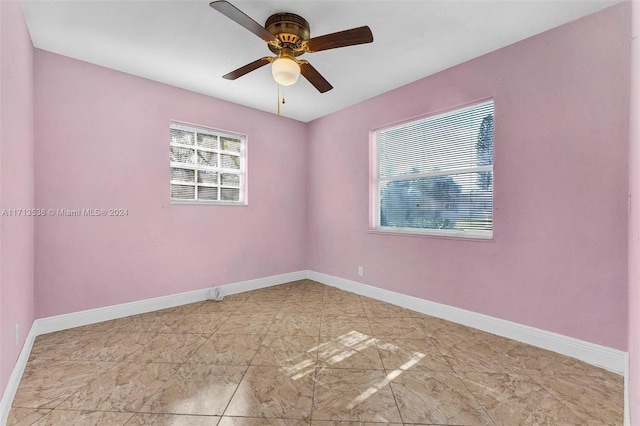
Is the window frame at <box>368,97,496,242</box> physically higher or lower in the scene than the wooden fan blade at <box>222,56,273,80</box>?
lower

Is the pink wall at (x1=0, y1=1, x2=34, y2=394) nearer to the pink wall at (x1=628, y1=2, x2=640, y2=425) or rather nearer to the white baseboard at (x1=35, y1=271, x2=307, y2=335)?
the white baseboard at (x1=35, y1=271, x2=307, y2=335)

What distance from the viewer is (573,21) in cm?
219

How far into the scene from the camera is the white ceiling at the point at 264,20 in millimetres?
2053

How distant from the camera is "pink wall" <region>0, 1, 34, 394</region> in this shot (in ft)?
5.28

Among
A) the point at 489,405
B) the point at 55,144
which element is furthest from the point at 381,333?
the point at 55,144

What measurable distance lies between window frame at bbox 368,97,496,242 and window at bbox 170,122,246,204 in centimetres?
186

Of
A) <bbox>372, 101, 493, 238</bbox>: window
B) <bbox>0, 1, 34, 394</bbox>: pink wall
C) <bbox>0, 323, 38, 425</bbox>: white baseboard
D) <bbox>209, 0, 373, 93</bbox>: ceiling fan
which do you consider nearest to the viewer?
<bbox>0, 323, 38, 425</bbox>: white baseboard

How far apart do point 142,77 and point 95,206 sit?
1517 millimetres

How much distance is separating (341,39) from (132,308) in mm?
3337

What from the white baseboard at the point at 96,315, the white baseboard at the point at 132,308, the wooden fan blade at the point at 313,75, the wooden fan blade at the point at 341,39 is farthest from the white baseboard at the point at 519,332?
the wooden fan blade at the point at 341,39

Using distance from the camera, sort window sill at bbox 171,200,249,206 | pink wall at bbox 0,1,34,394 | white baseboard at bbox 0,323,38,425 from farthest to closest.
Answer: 1. window sill at bbox 171,200,249,206
2. pink wall at bbox 0,1,34,394
3. white baseboard at bbox 0,323,38,425

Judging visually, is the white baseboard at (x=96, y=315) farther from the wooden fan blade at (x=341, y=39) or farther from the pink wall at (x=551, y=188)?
the wooden fan blade at (x=341, y=39)

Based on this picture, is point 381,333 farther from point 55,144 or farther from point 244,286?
point 55,144

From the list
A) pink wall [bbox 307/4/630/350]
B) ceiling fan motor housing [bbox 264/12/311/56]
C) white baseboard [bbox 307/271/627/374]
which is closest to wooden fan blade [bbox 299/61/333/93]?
ceiling fan motor housing [bbox 264/12/311/56]
